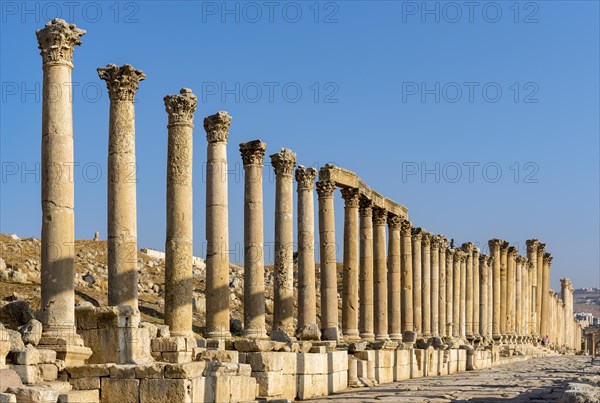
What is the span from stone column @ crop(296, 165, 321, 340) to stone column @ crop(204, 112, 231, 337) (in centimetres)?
630

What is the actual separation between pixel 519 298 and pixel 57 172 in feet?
191

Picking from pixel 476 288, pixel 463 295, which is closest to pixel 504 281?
pixel 476 288

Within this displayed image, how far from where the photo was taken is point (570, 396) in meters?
15.3

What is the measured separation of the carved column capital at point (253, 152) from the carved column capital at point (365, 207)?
1169 cm

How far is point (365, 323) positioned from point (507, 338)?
29258mm

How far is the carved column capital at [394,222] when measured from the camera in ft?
154

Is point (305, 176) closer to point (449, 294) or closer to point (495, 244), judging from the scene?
point (449, 294)

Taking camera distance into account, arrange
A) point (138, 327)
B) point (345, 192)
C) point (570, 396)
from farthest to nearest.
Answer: point (345, 192)
point (138, 327)
point (570, 396)

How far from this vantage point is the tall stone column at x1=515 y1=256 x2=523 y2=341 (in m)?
72.2

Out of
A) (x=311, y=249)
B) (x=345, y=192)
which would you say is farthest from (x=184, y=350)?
(x=345, y=192)

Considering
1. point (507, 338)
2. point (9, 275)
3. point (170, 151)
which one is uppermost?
point (170, 151)

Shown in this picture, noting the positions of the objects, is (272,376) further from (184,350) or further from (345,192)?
(345,192)

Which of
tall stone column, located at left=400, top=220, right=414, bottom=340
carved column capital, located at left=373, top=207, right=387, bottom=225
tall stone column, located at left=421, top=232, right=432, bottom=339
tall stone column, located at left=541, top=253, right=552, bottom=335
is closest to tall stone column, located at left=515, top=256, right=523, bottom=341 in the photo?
tall stone column, located at left=541, top=253, right=552, bottom=335

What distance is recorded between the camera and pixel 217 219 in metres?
28.4
